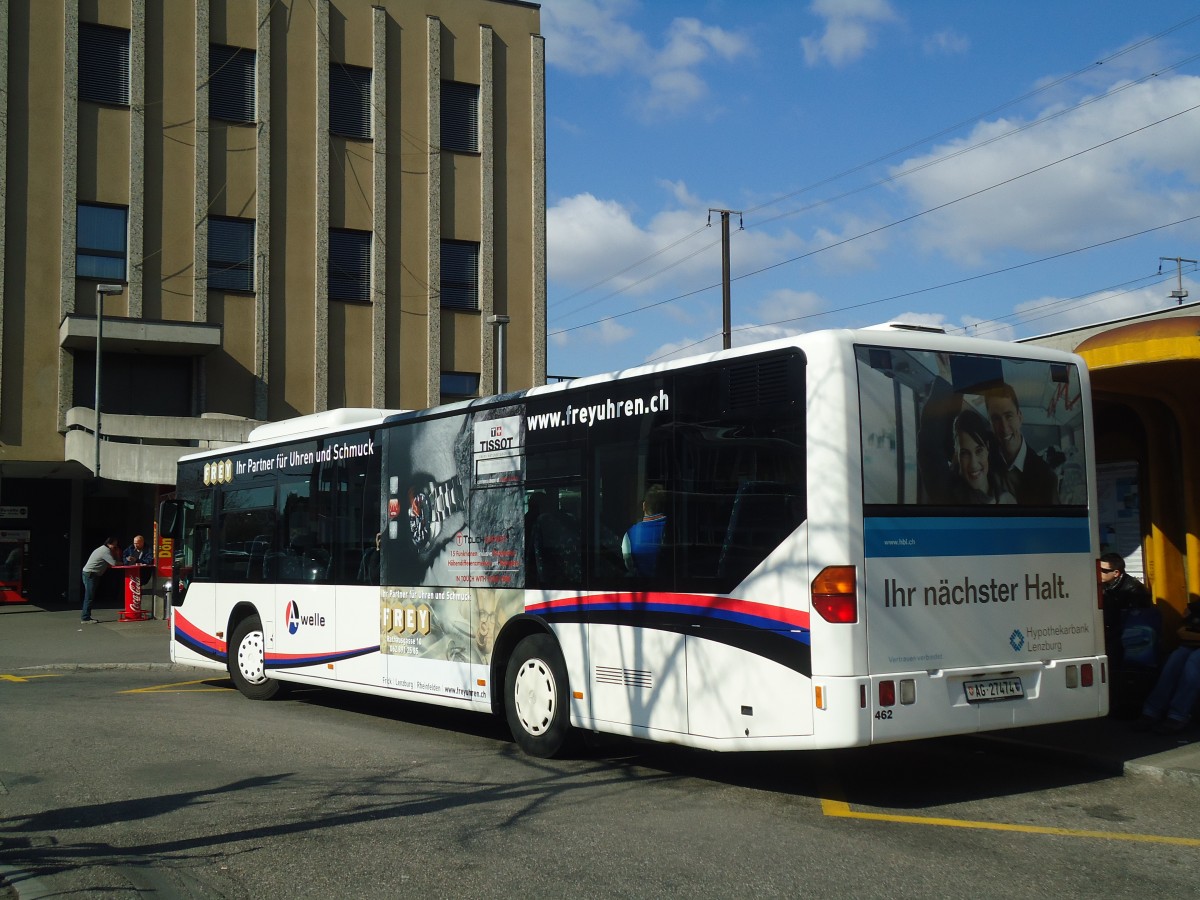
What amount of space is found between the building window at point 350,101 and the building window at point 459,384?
6.70 meters

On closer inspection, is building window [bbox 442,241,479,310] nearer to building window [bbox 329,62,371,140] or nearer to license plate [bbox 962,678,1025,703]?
building window [bbox 329,62,371,140]

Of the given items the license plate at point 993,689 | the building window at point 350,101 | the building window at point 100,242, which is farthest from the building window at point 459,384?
the license plate at point 993,689

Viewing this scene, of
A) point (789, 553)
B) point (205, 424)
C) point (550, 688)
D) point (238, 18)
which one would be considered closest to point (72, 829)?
point (550, 688)

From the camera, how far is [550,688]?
9.69 meters

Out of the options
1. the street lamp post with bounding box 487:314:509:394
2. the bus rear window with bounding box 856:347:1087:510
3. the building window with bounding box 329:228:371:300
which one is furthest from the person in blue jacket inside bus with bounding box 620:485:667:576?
the building window with bounding box 329:228:371:300

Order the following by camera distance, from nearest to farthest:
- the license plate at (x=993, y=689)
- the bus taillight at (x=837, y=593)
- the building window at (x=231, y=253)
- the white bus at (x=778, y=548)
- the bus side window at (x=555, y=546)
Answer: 1. the bus taillight at (x=837, y=593)
2. the white bus at (x=778, y=548)
3. the license plate at (x=993, y=689)
4. the bus side window at (x=555, y=546)
5. the building window at (x=231, y=253)

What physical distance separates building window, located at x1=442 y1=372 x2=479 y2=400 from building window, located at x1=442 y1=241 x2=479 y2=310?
5.99 feet

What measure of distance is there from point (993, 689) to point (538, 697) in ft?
11.4

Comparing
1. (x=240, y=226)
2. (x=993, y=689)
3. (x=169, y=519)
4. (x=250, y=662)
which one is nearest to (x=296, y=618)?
(x=250, y=662)

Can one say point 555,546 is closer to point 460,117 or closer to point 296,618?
point 296,618

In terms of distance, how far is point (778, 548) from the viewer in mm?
7738

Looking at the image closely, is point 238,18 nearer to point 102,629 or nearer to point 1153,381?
point 102,629

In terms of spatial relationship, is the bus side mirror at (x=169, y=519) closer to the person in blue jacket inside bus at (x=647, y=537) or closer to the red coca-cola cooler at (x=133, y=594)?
the person in blue jacket inside bus at (x=647, y=537)

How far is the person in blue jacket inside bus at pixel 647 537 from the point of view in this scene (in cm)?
869
